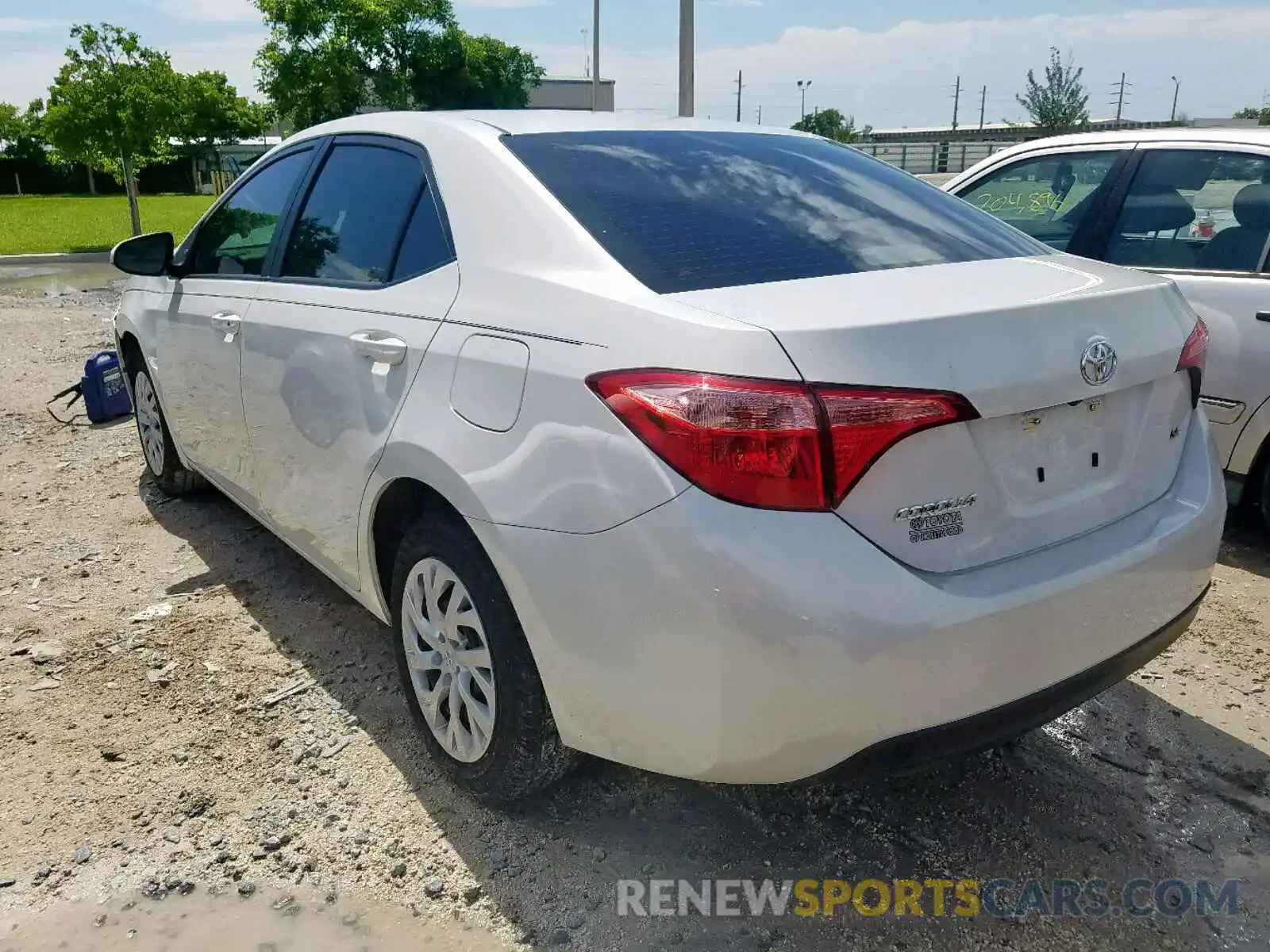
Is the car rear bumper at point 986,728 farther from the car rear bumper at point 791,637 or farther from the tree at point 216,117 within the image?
the tree at point 216,117

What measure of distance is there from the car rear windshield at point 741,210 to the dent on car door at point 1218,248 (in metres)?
1.66

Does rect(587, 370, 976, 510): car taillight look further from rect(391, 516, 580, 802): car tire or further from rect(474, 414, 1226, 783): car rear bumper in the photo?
rect(391, 516, 580, 802): car tire

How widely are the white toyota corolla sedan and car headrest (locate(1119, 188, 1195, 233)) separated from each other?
190 cm

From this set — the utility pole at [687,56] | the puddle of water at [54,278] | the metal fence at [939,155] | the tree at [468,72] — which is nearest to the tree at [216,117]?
the tree at [468,72]

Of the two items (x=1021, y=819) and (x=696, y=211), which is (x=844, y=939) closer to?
(x=1021, y=819)

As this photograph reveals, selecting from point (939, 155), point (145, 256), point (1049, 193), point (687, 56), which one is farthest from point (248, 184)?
point (939, 155)

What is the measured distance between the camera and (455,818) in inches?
103

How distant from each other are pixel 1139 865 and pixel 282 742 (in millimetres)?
2262

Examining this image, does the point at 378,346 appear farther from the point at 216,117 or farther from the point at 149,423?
the point at 216,117

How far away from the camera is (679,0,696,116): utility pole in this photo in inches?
416

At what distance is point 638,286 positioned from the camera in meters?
2.08

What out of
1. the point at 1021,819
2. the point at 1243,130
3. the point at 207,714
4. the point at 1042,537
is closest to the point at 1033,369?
the point at 1042,537

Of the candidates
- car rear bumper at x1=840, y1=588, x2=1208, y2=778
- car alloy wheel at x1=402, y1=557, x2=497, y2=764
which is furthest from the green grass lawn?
car rear bumper at x1=840, y1=588, x2=1208, y2=778

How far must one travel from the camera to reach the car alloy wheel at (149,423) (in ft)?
15.8
